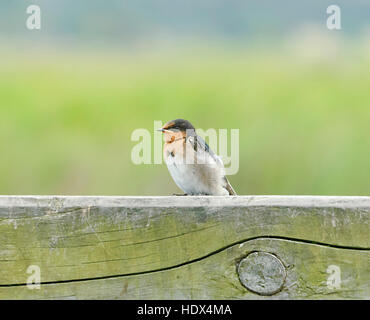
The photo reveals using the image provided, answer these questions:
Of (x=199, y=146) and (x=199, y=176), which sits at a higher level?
(x=199, y=146)

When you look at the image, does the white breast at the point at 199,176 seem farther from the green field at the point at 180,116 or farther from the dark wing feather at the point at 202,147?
the green field at the point at 180,116

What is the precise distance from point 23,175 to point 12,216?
102 inches

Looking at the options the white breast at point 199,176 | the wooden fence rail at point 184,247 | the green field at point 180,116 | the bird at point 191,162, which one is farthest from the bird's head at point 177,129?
the wooden fence rail at point 184,247

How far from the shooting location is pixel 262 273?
5.68 feet

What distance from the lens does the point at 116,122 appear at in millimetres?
4664

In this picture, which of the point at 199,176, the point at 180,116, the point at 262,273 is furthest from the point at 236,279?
the point at 180,116

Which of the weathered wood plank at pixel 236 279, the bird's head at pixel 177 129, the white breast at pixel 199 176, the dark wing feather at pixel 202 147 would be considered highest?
the bird's head at pixel 177 129

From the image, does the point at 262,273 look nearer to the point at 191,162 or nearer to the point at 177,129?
the point at 191,162

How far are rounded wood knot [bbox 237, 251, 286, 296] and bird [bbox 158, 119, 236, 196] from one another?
175 cm

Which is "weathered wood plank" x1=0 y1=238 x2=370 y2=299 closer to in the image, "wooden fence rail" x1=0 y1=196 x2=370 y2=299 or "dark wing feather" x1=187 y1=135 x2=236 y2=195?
"wooden fence rail" x1=0 y1=196 x2=370 y2=299

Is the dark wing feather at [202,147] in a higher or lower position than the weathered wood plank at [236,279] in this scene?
higher

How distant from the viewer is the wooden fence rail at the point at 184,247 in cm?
175

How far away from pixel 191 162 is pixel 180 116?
1026 millimetres

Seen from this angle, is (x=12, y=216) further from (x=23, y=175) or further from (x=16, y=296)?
(x=23, y=175)
